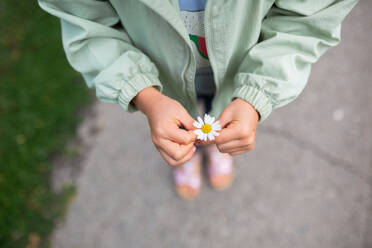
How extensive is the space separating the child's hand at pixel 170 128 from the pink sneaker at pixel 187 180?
0.80 meters

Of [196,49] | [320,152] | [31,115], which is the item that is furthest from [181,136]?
[31,115]

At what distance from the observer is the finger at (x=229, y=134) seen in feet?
3.11

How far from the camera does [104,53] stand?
3.55 ft

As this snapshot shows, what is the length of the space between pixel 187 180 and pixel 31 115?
1434 mm

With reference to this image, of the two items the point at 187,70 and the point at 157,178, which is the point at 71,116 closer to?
the point at 157,178

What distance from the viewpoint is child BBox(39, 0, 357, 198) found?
0.95m

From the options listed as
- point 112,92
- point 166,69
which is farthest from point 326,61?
point 112,92

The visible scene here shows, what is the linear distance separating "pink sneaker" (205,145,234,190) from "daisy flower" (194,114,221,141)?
849 millimetres

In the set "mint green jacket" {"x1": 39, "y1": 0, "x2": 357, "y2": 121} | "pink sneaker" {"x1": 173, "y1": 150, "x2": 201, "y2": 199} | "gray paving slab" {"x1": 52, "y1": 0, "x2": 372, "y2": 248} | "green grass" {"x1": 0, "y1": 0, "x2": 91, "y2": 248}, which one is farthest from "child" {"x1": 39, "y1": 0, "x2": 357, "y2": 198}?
"green grass" {"x1": 0, "y1": 0, "x2": 91, "y2": 248}

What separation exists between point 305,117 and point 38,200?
2017mm

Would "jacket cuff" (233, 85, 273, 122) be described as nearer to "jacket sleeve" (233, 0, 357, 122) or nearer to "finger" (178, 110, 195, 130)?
"jacket sleeve" (233, 0, 357, 122)

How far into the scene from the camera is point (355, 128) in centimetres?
192

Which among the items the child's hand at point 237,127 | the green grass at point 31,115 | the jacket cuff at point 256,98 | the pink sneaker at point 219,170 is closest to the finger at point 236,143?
the child's hand at point 237,127

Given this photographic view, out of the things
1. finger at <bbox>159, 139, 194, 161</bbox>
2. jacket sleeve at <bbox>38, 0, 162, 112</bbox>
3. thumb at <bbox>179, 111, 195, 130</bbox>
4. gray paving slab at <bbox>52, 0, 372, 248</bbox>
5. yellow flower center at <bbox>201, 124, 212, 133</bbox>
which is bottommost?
gray paving slab at <bbox>52, 0, 372, 248</bbox>
